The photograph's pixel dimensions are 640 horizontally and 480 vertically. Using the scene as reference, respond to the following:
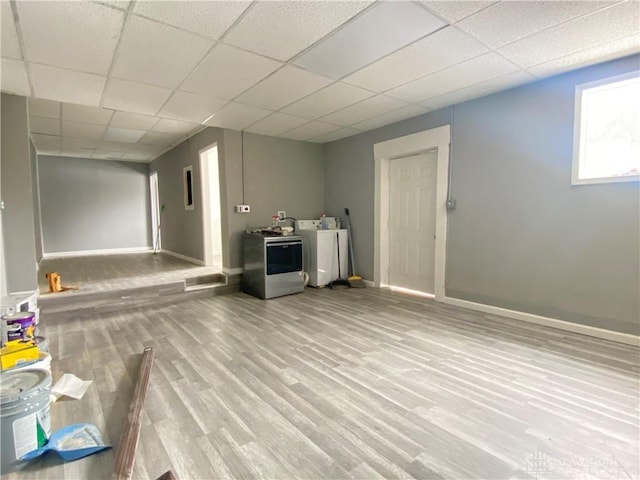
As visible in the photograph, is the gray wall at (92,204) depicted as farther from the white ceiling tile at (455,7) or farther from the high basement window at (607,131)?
the high basement window at (607,131)

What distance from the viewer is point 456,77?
3.12m

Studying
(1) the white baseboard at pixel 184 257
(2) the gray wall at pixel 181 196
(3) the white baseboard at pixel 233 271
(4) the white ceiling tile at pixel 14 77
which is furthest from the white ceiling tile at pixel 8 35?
(1) the white baseboard at pixel 184 257

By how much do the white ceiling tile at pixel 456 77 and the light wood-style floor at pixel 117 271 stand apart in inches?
157

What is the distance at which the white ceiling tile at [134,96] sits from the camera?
10.8 ft

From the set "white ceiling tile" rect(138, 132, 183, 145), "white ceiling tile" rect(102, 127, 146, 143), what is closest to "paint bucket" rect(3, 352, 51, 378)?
"white ceiling tile" rect(102, 127, 146, 143)

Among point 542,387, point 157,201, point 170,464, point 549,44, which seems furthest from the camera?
point 157,201

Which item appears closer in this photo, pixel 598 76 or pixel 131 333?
pixel 598 76

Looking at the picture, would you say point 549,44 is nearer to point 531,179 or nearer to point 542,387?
point 531,179

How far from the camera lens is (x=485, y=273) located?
148 inches

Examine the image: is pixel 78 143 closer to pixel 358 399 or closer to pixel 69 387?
pixel 69 387

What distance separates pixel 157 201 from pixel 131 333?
20.7 ft

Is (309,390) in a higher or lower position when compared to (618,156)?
lower

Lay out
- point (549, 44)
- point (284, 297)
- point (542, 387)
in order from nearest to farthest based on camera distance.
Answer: point (542, 387) < point (549, 44) < point (284, 297)

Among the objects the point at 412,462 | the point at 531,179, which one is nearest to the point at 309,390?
the point at 412,462
